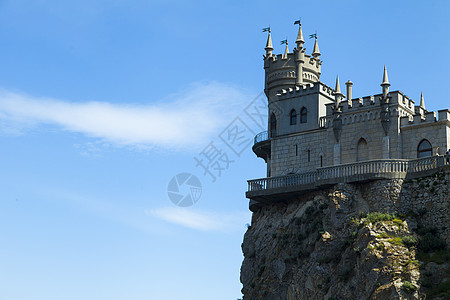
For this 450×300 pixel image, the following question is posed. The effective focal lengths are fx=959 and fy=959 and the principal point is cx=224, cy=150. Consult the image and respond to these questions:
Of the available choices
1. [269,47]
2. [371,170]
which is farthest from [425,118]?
[269,47]

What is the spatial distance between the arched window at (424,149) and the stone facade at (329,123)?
0.23 ft

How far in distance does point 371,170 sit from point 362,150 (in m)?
4.30

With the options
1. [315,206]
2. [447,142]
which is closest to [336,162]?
[315,206]

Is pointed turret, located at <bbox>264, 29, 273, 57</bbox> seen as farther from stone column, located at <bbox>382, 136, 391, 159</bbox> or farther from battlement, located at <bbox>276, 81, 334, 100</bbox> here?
stone column, located at <bbox>382, 136, 391, 159</bbox>

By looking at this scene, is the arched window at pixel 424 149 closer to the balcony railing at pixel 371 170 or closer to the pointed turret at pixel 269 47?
the balcony railing at pixel 371 170

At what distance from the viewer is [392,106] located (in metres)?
70.4

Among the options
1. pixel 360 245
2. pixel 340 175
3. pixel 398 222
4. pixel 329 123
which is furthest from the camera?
pixel 329 123

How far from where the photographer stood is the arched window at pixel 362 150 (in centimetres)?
7125

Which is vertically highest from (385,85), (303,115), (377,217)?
(385,85)

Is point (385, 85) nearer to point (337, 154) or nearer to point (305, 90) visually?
point (337, 154)

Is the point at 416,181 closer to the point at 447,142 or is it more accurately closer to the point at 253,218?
the point at 447,142

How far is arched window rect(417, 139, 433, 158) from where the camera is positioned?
68.6 m

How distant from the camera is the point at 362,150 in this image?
71562 millimetres

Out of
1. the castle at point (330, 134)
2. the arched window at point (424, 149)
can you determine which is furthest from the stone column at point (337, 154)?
the arched window at point (424, 149)
